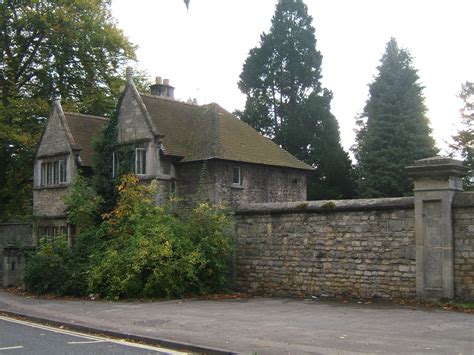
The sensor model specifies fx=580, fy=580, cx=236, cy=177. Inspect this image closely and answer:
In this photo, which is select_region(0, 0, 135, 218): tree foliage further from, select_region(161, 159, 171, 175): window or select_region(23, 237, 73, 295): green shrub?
select_region(23, 237, 73, 295): green shrub

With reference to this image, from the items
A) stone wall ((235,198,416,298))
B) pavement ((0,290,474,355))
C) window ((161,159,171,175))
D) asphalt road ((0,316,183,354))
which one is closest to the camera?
pavement ((0,290,474,355))

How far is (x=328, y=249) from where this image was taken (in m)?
17.9

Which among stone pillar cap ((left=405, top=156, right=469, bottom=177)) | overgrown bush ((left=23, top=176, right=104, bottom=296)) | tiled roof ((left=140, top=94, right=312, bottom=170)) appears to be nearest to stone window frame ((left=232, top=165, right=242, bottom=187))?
tiled roof ((left=140, top=94, right=312, bottom=170))

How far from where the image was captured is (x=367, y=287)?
55.5 feet

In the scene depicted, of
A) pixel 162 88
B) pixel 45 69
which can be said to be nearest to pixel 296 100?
pixel 162 88

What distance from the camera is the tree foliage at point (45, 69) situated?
107 feet

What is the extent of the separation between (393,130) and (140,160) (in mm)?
19987

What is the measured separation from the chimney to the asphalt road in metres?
18.5

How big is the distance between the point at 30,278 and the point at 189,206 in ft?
22.9

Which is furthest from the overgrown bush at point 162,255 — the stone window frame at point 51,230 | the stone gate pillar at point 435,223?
the stone window frame at point 51,230

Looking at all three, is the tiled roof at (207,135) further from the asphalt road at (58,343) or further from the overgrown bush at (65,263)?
the asphalt road at (58,343)

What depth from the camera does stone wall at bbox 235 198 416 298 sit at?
1633 centimetres

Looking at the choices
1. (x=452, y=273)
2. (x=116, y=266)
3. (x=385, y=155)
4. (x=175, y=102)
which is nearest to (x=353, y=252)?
A: (x=452, y=273)

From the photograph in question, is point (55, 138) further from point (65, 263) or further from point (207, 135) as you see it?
point (65, 263)
